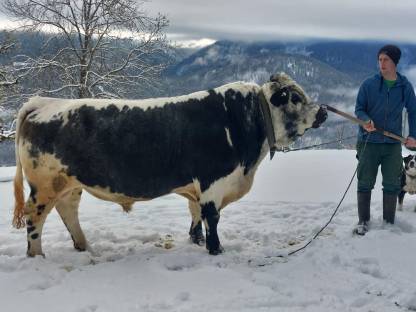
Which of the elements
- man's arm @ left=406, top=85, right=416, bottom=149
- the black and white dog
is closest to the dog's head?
the black and white dog

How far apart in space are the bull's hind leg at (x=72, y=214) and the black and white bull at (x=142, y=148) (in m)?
0.01

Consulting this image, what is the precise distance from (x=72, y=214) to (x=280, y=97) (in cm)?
259

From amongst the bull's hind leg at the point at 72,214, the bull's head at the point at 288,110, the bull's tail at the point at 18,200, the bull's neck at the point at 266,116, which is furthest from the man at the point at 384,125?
the bull's tail at the point at 18,200

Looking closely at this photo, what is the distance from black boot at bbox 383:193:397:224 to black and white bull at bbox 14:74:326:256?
1.74 metres

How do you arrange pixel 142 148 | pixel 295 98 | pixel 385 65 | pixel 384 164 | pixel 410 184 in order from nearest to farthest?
pixel 142 148, pixel 295 98, pixel 385 65, pixel 384 164, pixel 410 184

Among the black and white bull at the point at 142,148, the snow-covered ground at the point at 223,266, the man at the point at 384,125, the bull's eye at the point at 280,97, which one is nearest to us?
the snow-covered ground at the point at 223,266

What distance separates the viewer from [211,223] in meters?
5.09

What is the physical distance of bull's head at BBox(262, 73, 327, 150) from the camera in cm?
526

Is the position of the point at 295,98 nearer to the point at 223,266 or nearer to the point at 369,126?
the point at 369,126

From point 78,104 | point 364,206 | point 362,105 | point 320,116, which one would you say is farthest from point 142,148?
point 364,206

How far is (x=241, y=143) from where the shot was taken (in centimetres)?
518

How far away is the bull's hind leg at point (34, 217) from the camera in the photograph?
193 inches

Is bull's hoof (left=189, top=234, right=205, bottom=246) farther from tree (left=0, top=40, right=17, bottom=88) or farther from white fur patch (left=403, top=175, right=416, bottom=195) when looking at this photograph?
tree (left=0, top=40, right=17, bottom=88)

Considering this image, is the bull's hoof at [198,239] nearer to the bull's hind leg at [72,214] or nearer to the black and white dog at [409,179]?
the bull's hind leg at [72,214]
